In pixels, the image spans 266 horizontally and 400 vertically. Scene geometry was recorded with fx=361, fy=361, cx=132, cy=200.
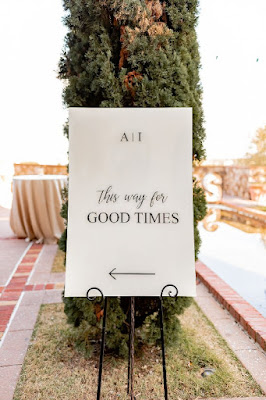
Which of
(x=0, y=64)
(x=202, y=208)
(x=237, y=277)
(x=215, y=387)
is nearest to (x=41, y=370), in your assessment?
(x=215, y=387)

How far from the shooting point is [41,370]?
181cm

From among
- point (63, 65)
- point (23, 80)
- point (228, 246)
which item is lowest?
point (228, 246)

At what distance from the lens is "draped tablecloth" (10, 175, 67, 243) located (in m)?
4.41

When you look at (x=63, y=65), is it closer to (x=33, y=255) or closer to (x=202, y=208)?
(x=202, y=208)

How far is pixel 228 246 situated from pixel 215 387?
3.05 meters

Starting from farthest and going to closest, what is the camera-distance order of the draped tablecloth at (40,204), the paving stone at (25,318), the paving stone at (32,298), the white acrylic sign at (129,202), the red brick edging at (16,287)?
the draped tablecloth at (40,204), the paving stone at (32,298), the red brick edging at (16,287), the paving stone at (25,318), the white acrylic sign at (129,202)

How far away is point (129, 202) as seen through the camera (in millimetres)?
1381

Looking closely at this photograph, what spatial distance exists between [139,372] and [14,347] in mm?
739

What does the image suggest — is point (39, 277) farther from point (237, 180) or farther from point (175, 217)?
point (237, 180)

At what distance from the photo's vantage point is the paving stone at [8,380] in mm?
1623

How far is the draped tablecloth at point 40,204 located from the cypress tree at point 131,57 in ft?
9.04

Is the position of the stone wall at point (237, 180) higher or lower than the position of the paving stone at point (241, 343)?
higher

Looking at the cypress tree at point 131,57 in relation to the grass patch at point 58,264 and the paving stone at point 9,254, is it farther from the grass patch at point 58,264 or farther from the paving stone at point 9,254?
the paving stone at point 9,254

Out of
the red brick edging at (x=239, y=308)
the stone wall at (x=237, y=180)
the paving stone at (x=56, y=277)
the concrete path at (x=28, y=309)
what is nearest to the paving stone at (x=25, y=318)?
the concrete path at (x=28, y=309)
